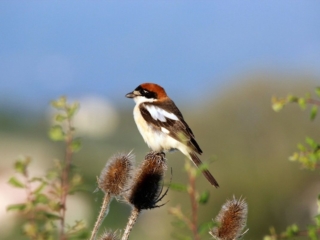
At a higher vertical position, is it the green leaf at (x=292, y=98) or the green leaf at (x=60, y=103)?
the green leaf at (x=60, y=103)

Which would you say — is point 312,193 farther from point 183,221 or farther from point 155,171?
point 183,221

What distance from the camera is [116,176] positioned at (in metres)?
3.64

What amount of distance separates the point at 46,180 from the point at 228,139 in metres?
18.5

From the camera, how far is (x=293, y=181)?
20.3 meters

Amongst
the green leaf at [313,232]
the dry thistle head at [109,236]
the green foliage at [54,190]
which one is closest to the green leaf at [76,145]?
the green foliage at [54,190]

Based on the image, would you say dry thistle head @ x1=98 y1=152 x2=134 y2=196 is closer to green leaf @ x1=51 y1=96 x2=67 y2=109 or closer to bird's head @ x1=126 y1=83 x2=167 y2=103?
green leaf @ x1=51 y1=96 x2=67 y2=109

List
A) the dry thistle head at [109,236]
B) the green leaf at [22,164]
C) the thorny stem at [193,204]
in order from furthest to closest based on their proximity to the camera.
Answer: the dry thistle head at [109,236], the green leaf at [22,164], the thorny stem at [193,204]

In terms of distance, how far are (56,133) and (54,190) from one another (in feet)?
0.80

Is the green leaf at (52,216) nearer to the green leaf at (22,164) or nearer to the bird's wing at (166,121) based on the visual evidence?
the green leaf at (22,164)

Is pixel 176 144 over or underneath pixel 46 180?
underneath

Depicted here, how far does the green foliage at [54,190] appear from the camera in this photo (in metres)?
2.55

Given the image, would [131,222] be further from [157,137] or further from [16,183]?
[157,137]

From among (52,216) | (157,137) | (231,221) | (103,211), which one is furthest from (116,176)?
(157,137)

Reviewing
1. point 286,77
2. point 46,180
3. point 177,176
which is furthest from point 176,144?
point 286,77
